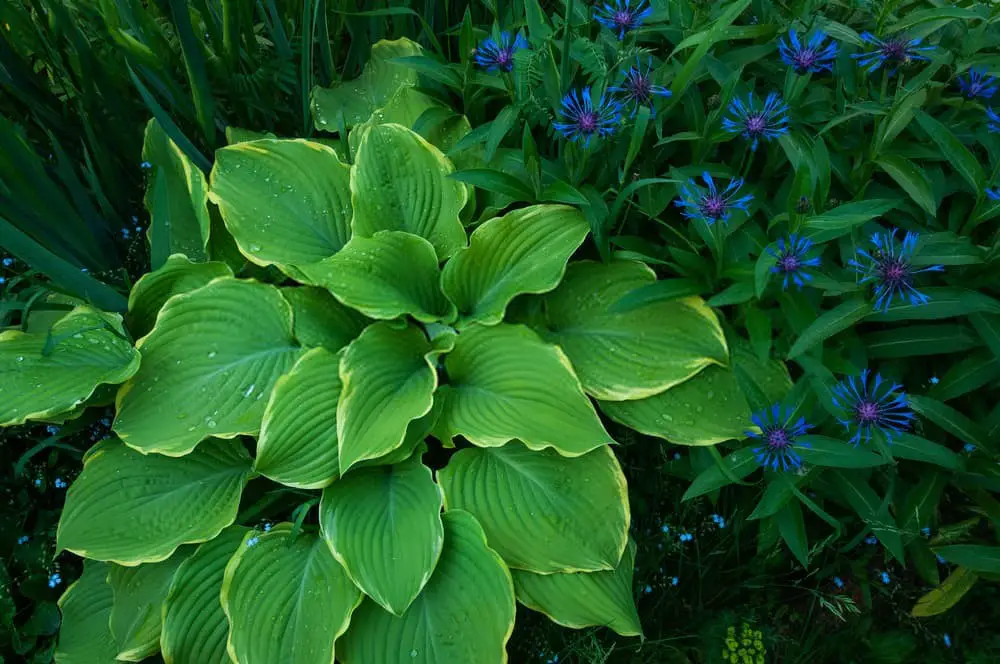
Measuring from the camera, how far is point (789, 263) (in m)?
1.21

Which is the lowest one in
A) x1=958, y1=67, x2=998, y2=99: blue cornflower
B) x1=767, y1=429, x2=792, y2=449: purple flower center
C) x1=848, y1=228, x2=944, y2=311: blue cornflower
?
x1=767, y1=429, x2=792, y2=449: purple flower center

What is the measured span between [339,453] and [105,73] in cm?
121

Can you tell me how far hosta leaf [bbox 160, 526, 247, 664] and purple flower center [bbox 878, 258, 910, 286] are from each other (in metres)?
1.28

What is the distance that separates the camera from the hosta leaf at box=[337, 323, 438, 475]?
53.7 inches

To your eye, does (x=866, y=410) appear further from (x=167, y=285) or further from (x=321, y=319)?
(x=167, y=285)

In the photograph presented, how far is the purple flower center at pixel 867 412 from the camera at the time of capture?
1150 millimetres

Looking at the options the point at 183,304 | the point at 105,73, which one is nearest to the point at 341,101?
the point at 105,73

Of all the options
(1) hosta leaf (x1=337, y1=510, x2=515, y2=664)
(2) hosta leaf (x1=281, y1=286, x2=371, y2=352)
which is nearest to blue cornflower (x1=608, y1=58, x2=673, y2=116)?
(2) hosta leaf (x1=281, y1=286, x2=371, y2=352)

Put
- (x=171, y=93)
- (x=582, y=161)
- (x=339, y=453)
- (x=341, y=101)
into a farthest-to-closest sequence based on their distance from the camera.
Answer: (x=341, y=101), (x=171, y=93), (x=582, y=161), (x=339, y=453)

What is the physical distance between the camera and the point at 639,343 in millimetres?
1541

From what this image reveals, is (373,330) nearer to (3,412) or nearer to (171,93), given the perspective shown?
(3,412)

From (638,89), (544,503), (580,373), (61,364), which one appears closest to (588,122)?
(638,89)

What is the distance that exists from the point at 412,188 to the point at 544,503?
31.4 inches

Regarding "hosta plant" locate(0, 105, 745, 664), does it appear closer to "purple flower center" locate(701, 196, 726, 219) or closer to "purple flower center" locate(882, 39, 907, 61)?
"purple flower center" locate(701, 196, 726, 219)
